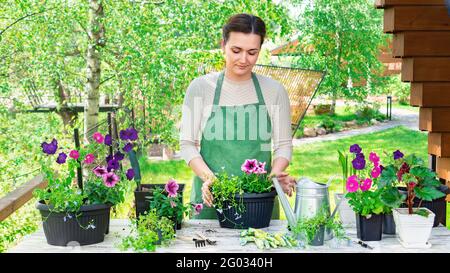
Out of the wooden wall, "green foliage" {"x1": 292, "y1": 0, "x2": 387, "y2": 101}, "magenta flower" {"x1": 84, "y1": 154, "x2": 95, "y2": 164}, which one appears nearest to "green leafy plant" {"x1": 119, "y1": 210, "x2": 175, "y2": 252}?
"magenta flower" {"x1": 84, "y1": 154, "x2": 95, "y2": 164}

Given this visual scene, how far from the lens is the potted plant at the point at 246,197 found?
2316mm

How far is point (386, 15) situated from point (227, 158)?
6.25 feet

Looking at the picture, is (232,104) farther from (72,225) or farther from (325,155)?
(325,155)

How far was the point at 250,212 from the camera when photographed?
2.35 m

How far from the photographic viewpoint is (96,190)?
226cm

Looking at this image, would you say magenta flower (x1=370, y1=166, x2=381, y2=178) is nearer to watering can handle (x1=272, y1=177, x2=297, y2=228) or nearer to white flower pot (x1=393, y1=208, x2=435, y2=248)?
white flower pot (x1=393, y1=208, x2=435, y2=248)

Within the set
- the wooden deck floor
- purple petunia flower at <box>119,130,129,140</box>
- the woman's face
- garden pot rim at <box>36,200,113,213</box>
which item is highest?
the woman's face

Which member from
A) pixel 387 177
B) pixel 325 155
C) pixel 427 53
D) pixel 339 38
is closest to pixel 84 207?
pixel 387 177

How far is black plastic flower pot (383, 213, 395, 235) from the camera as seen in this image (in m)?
2.32

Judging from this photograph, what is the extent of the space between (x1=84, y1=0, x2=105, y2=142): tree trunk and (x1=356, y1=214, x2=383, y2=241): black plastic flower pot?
17.4 feet

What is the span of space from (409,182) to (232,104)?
977mm

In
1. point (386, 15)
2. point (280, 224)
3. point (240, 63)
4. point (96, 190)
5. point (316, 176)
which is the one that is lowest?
point (316, 176)
